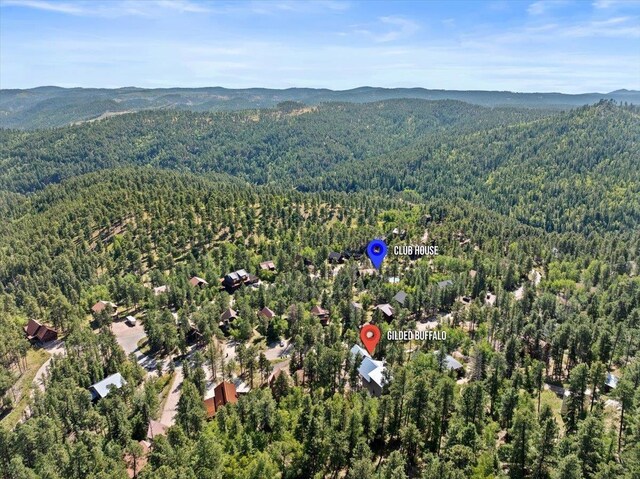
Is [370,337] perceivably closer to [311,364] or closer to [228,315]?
[311,364]

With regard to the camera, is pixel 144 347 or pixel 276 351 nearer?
pixel 276 351

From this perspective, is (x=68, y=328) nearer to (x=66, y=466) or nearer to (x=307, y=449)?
(x=66, y=466)

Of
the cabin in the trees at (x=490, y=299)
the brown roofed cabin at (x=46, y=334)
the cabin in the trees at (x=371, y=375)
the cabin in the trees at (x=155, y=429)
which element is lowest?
Result: the cabin in the trees at (x=490, y=299)

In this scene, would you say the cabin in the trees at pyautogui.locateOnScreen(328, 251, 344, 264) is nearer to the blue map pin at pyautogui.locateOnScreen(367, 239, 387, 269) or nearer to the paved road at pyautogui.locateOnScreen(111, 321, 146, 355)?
the blue map pin at pyautogui.locateOnScreen(367, 239, 387, 269)

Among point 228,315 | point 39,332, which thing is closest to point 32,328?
point 39,332

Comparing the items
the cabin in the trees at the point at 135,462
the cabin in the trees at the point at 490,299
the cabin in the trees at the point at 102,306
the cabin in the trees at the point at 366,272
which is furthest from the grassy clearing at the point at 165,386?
the cabin in the trees at the point at 490,299

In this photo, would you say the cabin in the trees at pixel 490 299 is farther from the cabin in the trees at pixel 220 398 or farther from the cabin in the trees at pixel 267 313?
the cabin in the trees at pixel 220 398

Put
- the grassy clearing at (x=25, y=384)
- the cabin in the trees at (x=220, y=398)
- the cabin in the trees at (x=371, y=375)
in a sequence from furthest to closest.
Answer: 1. the grassy clearing at (x=25, y=384)
2. the cabin in the trees at (x=371, y=375)
3. the cabin in the trees at (x=220, y=398)
